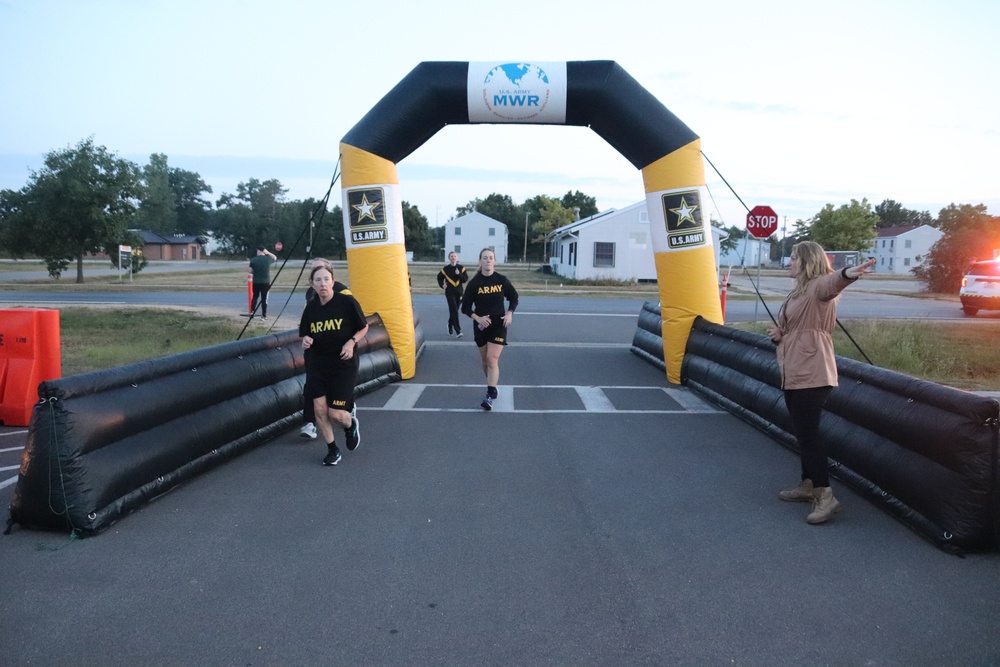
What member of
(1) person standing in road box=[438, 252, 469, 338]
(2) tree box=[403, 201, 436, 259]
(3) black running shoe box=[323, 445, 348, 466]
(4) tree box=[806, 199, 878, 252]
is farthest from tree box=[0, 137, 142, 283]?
(4) tree box=[806, 199, 878, 252]

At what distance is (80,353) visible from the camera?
12.2 meters

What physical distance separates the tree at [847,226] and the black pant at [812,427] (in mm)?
65087

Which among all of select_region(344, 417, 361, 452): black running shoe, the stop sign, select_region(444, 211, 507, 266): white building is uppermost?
select_region(444, 211, 507, 266): white building

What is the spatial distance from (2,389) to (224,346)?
10.1 ft

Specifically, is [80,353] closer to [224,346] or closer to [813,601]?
[224,346]

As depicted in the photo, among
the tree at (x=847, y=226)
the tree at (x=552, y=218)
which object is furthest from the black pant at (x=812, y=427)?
the tree at (x=552, y=218)

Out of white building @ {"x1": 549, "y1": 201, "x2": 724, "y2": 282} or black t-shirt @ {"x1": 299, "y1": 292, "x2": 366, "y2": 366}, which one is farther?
white building @ {"x1": 549, "y1": 201, "x2": 724, "y2": 282}

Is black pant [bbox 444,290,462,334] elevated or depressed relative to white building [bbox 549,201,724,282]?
depressed

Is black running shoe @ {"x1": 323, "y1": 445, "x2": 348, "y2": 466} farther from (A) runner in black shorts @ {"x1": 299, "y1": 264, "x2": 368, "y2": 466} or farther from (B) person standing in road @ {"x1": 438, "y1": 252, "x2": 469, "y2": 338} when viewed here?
(B) person standing in road @ {"x1": 438, "y1": 252, "x2": 469, "y2": 338}

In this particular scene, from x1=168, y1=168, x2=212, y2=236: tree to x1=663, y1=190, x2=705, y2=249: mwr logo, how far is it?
415ft

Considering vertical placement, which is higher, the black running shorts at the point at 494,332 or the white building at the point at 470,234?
the white building at the point at 470,234

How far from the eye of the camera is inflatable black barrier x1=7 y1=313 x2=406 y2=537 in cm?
477

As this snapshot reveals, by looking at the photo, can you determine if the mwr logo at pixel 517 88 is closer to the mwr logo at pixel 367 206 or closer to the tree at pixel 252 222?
the mwr logo at pixel 367 206

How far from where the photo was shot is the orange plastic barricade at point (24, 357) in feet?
26.0
